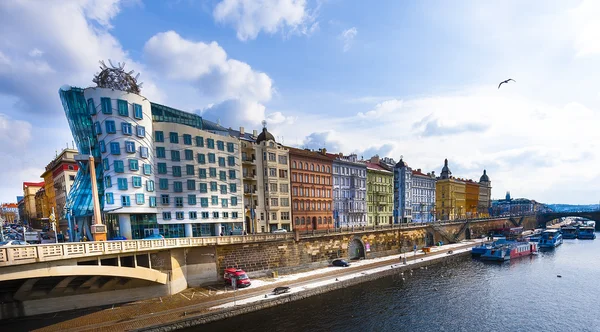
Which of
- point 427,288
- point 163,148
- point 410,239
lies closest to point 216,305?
point 163,148

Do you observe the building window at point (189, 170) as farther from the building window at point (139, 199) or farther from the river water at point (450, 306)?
the river water at point (450, 306)

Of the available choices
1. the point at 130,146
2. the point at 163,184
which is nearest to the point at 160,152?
the point at 130,146

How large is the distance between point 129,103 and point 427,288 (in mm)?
57323

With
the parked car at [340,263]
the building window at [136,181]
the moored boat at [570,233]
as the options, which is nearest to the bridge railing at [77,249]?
the building window at [136,181]

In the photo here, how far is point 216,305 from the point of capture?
33125mm

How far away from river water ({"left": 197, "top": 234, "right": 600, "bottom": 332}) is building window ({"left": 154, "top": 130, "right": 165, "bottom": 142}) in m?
32.9

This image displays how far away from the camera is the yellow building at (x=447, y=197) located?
124 m

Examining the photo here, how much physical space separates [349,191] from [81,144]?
2494 inches

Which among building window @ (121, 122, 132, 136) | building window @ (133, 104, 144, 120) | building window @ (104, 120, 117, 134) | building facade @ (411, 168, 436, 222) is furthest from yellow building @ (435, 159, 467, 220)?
building window @ (104, 120, 117, 134)

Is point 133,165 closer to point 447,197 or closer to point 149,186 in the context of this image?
point 149,186

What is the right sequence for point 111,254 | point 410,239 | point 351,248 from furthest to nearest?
point 410,239 → point 351,248 → point 111,254

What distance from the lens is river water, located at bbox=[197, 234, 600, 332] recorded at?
103 feet

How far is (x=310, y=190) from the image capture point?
7069 cm

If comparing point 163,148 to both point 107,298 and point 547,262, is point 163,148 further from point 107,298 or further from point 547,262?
point 547,262
